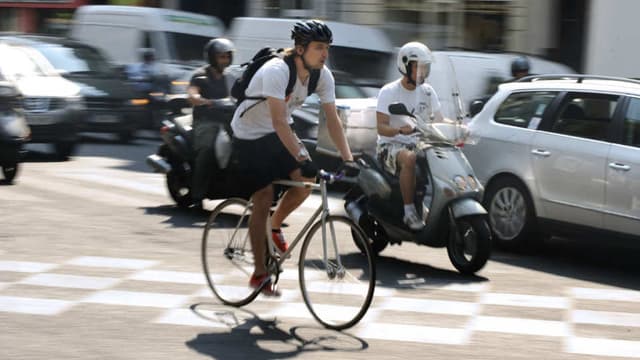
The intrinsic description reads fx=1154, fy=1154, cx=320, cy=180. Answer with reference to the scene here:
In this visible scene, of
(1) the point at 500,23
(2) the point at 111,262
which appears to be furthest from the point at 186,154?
(1) the point at 500,23

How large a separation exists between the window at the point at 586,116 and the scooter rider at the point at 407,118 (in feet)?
3.99

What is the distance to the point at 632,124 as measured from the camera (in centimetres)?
929

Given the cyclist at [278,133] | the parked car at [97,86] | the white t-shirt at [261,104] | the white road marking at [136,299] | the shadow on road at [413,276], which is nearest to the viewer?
the cyclist at [278,133]

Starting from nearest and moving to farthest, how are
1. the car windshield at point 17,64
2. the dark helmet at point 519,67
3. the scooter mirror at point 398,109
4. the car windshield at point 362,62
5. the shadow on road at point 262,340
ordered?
the shadow on road at point 262,340, the scooter mirror at point 398,109, the dark helmet at point 519,67, the car windshield at point 17,64, the car windshield at point 362,62

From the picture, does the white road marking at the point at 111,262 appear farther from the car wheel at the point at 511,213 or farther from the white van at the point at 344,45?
the white van at the point at 344,45

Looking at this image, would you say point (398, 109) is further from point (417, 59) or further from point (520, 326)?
point (520, 326)

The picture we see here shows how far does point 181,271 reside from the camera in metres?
8.64

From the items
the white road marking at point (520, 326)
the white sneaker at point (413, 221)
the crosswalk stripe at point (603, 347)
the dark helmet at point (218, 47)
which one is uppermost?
the dark helmet at point (218, 47)

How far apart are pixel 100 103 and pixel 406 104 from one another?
35.4 feet

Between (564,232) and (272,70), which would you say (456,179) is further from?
(272,70)

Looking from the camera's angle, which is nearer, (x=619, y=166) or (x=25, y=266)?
(x=25, y=266)

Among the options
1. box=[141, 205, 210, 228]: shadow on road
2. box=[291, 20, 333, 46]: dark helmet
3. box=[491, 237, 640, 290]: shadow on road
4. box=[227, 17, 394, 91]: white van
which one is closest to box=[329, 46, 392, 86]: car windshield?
box=[227, 17, 394, 91]: white van

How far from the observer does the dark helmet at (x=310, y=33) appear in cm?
678

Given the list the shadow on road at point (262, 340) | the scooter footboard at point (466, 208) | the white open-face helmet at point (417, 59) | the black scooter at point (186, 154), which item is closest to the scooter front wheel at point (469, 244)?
the scooter footboard at point (466, 208)
